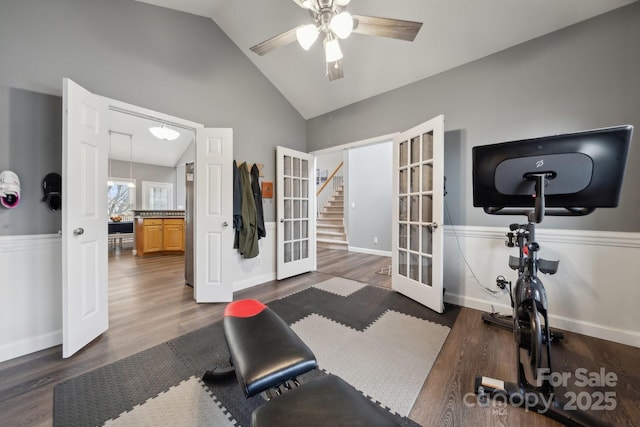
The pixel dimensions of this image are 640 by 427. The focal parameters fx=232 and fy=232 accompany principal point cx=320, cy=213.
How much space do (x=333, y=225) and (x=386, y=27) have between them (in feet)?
18.2

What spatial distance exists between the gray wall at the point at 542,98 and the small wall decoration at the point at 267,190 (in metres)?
1.98

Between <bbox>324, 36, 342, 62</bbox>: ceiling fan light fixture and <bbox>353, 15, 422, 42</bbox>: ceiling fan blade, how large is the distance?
0.17 meters

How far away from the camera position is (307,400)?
0.79 metres

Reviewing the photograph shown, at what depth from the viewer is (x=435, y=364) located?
1.68 meters

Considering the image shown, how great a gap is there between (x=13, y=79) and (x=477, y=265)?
4450 mm

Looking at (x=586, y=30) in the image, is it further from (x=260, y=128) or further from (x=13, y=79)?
(x=13, y=79)

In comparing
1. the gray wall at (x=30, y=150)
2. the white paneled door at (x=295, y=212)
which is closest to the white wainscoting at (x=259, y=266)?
the white paneled door at (x=295, y=212)

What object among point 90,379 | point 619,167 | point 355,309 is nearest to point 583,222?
point 619,167

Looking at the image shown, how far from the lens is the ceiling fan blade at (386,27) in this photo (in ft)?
5.13

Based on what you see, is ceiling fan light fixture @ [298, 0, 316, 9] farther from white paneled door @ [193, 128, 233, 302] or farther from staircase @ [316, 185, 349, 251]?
staircase @ [316, 185, 349, 251]

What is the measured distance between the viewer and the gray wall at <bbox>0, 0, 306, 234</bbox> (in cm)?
183

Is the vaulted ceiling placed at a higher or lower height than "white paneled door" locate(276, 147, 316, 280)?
higher

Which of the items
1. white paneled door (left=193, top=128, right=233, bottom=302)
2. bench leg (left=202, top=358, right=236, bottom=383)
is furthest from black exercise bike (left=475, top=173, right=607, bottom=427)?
white paneled door (left=193, top=128, right=233, bottom=302)

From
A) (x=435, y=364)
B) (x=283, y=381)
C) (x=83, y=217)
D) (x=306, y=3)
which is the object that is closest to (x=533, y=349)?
(x=435, y=364)
